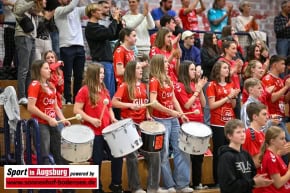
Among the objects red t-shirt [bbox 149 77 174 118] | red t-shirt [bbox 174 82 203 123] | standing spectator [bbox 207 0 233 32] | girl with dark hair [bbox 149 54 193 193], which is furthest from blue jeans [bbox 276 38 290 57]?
red t-shirt [bbox 149 77 174 118]

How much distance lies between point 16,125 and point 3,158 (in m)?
0.61

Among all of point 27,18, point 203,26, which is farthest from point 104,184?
point 203,26

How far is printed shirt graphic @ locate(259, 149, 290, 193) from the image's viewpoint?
834cm

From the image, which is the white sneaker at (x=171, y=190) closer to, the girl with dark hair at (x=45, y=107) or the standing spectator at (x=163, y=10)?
the girl with dark hair at (x=45, y=107)

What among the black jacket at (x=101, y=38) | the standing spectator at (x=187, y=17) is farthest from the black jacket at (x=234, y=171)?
the standing spectator at (x=187, y=17)

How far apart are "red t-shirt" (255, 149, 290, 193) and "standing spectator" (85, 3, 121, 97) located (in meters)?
3.72

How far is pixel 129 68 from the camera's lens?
1000 centimetres

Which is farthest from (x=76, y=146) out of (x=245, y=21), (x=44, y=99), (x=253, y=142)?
(x=245, y=21)

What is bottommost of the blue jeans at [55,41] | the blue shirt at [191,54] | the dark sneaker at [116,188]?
the dark sneaker at [116,188]

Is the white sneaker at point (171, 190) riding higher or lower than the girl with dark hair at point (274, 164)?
lower

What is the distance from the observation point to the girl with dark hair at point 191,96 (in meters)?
10.3

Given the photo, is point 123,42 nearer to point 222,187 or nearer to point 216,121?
point 216,121

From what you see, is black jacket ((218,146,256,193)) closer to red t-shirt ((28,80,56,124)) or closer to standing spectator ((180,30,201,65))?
red t-shirt ((28,80,56,124))

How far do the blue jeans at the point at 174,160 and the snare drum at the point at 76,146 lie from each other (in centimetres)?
127
